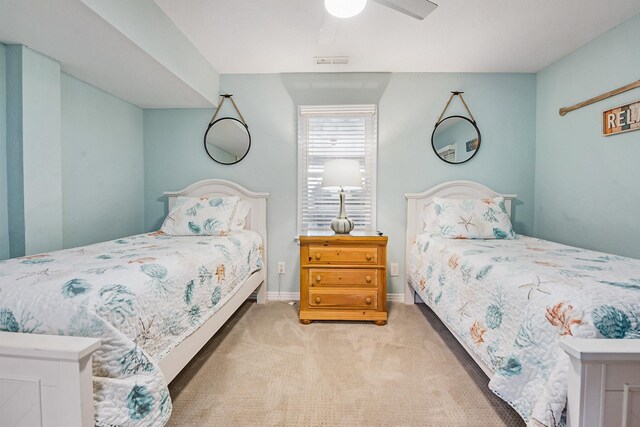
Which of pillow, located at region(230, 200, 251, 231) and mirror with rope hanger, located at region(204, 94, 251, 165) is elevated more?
mirror with rope hanger, located at region(204, 94, 251, 165)

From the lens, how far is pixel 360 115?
2895mm

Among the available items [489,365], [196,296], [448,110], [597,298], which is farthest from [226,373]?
[448,110]

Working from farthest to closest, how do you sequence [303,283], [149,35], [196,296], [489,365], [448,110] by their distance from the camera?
[448,110] < [303,283] < [149,35] < [196,296] < [489,365]

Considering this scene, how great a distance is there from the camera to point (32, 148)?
6.05ft

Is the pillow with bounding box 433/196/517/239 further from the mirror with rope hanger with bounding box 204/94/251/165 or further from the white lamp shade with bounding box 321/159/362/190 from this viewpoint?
the mirror with rope hanger with bounding box 204/94/251/165

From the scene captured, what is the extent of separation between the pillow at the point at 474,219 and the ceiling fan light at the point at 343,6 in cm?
173

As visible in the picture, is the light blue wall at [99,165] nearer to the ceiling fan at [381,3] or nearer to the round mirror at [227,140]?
the round mirror at [227,140]

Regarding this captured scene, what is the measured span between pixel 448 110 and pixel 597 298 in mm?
2308

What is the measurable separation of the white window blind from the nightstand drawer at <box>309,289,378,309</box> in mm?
737

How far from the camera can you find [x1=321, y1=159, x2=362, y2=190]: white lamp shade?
2.49m

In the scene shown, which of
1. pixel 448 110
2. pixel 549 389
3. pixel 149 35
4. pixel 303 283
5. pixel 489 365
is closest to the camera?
pixel 549 389

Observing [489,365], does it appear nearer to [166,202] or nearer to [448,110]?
[448,110]

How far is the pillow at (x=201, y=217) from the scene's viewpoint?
2.45m

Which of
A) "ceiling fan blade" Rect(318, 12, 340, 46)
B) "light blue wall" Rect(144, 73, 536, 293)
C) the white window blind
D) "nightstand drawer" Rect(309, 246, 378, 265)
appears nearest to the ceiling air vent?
"light blue wall" Rect(144, 73, 536, 293)
